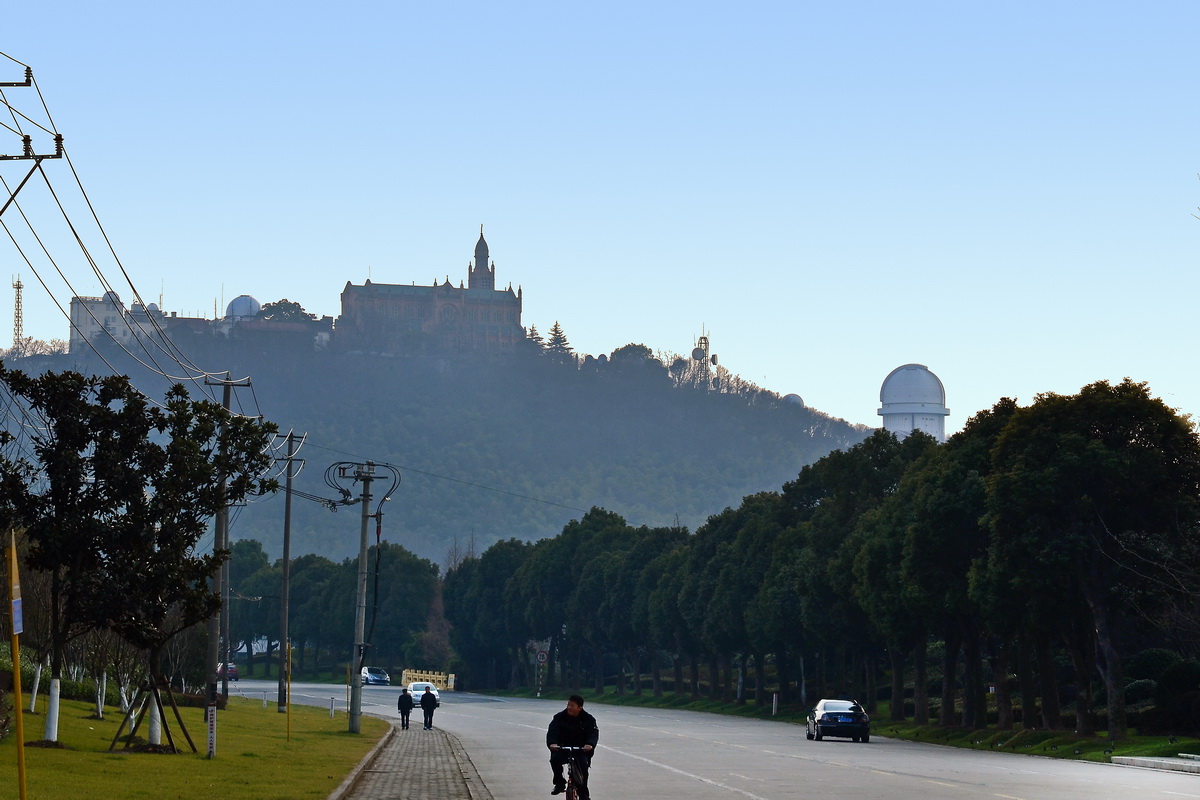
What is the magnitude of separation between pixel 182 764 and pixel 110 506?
16.1 feet

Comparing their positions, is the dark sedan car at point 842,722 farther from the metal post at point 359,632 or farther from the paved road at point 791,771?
the metal post at point 359,632

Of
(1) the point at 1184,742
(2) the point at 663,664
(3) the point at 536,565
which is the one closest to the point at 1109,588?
(1) the point at 1184,742

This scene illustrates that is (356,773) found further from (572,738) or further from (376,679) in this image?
(376,679)

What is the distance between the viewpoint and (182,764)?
2786 cm

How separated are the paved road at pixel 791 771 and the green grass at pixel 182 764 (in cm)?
320

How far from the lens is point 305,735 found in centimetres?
4247

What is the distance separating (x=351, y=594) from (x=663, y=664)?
29.0 metres

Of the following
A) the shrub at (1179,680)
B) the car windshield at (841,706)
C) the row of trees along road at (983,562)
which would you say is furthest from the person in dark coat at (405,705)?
the shrub at (1179,680)

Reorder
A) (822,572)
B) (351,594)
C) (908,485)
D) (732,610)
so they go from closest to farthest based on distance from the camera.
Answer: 1. (908,485)
2. (822,572)
3. (732,610)
4. (351,594)

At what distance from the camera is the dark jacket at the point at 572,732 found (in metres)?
19.3

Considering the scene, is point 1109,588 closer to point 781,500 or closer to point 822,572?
point 822,572

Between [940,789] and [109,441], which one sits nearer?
[940,789]

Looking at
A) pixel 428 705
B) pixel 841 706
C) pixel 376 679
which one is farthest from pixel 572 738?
pixel 376 679

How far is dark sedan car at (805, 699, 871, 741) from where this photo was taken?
150 feet
